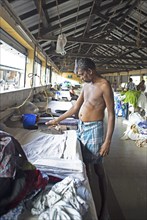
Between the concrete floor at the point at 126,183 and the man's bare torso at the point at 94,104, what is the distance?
3.11ft

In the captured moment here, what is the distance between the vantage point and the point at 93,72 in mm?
2084

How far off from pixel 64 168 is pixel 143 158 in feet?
10.00

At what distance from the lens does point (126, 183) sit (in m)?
3.01

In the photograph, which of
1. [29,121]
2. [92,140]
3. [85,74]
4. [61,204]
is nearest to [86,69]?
[85,74]

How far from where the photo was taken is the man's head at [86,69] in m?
1.99

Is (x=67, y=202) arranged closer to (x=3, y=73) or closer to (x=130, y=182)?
(x=130, y=182)

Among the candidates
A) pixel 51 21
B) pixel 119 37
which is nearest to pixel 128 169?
pixel 51 21

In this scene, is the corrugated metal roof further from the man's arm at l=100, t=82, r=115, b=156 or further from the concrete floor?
the concrete floor

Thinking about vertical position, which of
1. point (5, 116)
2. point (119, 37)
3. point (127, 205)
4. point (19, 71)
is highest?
point (119, 37)

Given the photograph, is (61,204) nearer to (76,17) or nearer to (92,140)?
(92,140)

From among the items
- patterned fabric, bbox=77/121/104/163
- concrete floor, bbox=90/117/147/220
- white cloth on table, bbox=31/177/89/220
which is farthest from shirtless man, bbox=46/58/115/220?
white cloth on table, bbox=31/177/89/220

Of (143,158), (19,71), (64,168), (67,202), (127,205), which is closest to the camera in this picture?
(67,202)

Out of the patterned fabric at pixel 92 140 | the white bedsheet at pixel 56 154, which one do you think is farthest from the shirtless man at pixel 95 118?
the white bedsheet at pixel 56 154

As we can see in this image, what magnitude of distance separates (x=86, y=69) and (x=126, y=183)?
178cm
